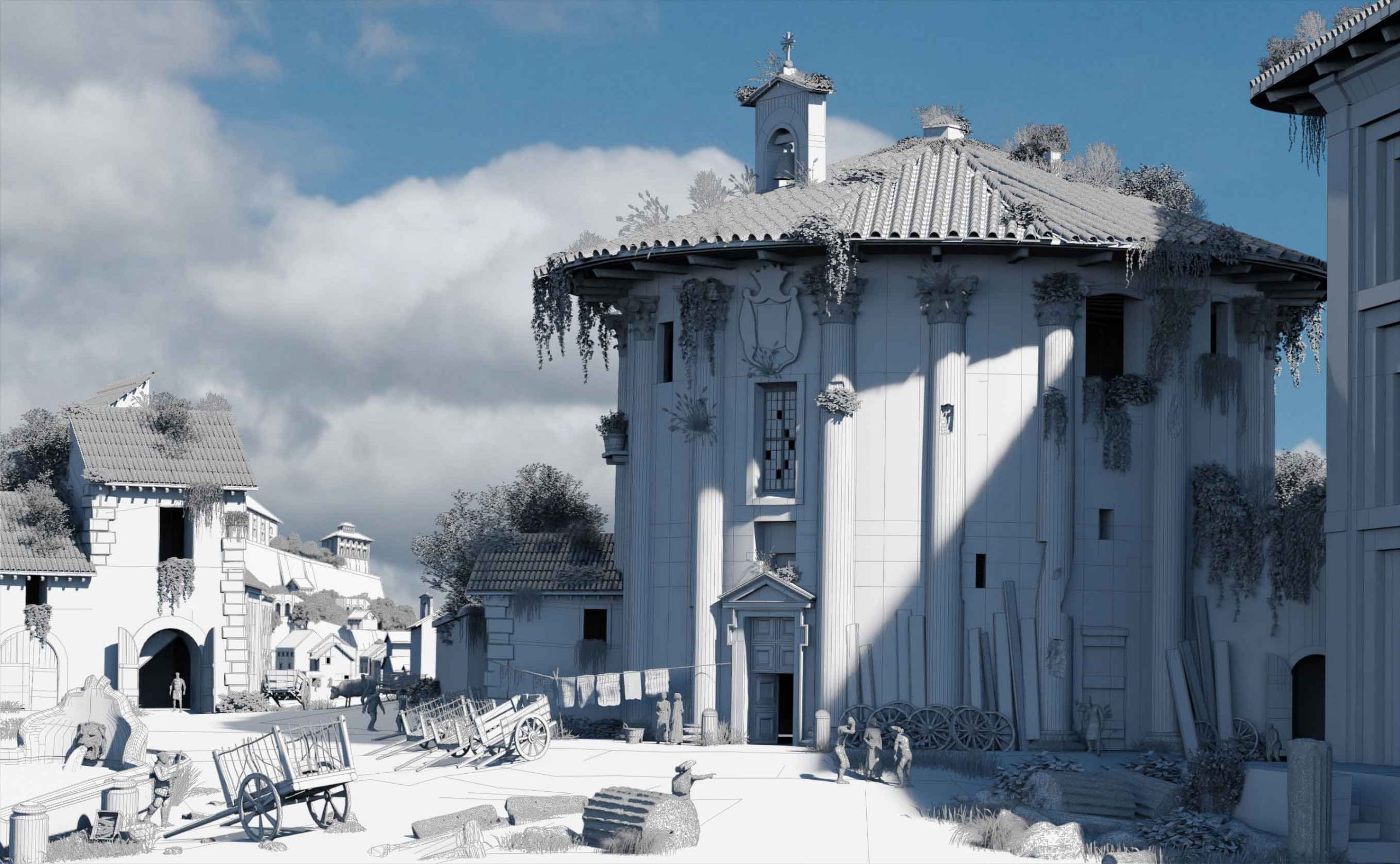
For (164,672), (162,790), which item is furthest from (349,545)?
(162,790)

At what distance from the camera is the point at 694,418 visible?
3744cm

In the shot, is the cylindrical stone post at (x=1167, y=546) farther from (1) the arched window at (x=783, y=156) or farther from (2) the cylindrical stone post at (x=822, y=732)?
(1) the arched window at (x=783, y=156)

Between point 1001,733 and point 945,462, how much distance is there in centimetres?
556

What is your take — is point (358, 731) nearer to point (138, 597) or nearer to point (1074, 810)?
point (138, 597)

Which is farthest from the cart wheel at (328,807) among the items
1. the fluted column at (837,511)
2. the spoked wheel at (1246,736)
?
the spoked wheel at (1246,736)

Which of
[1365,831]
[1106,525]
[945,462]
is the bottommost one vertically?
[1365,831]

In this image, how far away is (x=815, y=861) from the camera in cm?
2244

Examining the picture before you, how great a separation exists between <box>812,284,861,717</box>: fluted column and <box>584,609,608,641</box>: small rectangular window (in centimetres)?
705

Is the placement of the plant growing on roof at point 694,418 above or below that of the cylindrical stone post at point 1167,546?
above

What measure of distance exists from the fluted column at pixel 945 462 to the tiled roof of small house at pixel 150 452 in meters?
22.0

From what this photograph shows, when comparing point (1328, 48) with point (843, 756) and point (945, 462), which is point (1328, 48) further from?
point (843, 756)

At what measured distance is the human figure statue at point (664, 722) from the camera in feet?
119

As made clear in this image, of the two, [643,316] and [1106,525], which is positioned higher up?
[643,316]

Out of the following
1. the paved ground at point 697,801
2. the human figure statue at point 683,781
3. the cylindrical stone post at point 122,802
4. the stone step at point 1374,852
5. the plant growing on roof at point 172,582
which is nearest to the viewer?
the stone step at point 1374,852
